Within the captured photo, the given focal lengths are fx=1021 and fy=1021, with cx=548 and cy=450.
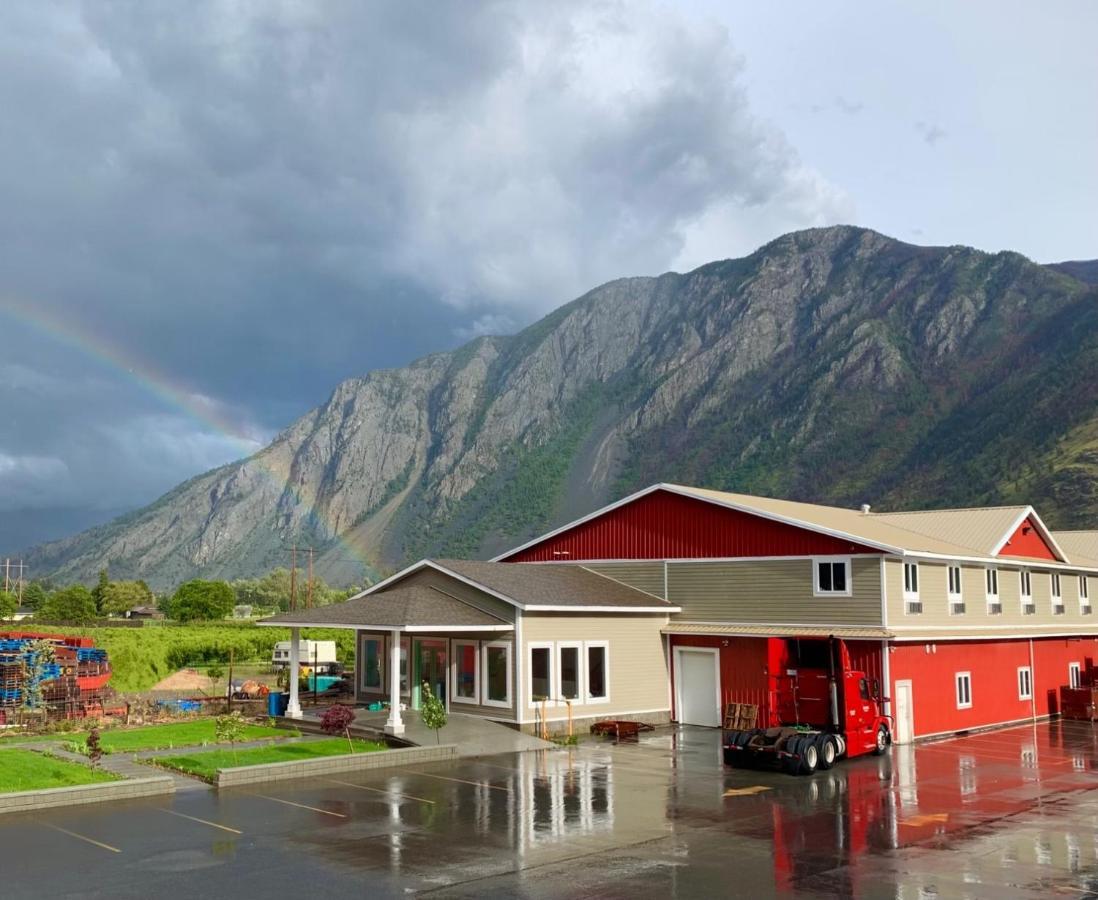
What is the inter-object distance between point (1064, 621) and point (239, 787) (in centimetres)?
3471

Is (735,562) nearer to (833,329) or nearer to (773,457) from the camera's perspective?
(773,457)

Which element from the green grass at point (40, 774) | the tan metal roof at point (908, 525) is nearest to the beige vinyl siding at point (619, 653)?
the tan metal roof at point (908, 525)

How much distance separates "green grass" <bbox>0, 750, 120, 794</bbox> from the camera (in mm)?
21062

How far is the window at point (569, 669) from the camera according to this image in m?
32.4

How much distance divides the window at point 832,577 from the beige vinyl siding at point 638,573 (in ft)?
21.0

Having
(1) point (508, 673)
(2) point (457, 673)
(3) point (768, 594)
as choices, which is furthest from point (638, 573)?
(2) point (457, 673)

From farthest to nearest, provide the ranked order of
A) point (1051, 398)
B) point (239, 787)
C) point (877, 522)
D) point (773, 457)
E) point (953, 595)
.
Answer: point (773, 457) < point (1051, 398) < point (877, 522) < point (953, 595) < point (239, 787)

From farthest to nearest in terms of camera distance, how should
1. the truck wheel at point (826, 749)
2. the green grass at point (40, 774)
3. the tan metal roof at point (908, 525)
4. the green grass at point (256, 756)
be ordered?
the tan metal roof at point (908, 525) → the truck wheel at point (826, 749) → the green grass at point (256, 756) → the green grass at point (40, 774)

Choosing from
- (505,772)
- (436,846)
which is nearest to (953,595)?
(505,772)

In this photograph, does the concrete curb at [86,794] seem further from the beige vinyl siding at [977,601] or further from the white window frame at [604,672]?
the beige vinyl siding at [977,601]

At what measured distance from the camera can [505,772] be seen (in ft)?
81.1

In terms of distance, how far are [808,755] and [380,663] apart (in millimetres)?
16668

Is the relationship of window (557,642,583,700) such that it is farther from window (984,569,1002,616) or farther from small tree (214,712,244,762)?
window (984,569,1002,616)

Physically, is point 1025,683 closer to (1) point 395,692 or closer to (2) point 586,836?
(1) point 395,692
